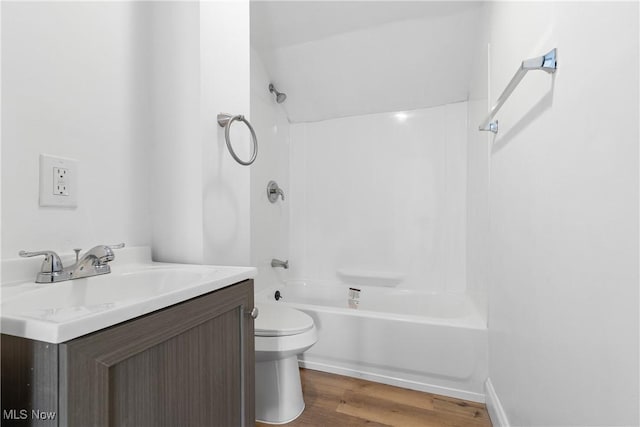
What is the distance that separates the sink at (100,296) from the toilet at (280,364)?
1.72 ft

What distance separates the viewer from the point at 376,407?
1.39 meters

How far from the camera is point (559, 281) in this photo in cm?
72

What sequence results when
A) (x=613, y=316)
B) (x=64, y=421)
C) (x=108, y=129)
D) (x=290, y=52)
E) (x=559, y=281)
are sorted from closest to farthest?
(x=64, y=421) < (x=613, y=316) < (x=559, y=281) < (x=108, y=129) < (x=290, y=52)

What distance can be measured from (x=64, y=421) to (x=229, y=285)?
378mm

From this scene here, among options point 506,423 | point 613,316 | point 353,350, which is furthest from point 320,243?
point 613,316

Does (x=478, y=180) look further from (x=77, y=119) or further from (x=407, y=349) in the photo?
(x=77, y=119)

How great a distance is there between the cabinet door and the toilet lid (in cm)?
43

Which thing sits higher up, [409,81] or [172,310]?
[409,81]

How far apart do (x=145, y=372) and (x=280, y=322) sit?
2.84ft

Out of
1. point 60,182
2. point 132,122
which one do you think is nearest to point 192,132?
point 132,122

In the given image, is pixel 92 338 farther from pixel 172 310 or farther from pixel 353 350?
pixel 353 350

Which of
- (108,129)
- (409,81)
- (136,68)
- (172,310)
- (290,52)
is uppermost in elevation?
(290,52)

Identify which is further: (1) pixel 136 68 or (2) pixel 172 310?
(1) pixel 136 68

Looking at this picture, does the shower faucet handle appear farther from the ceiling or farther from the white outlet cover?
the white outlet cover
